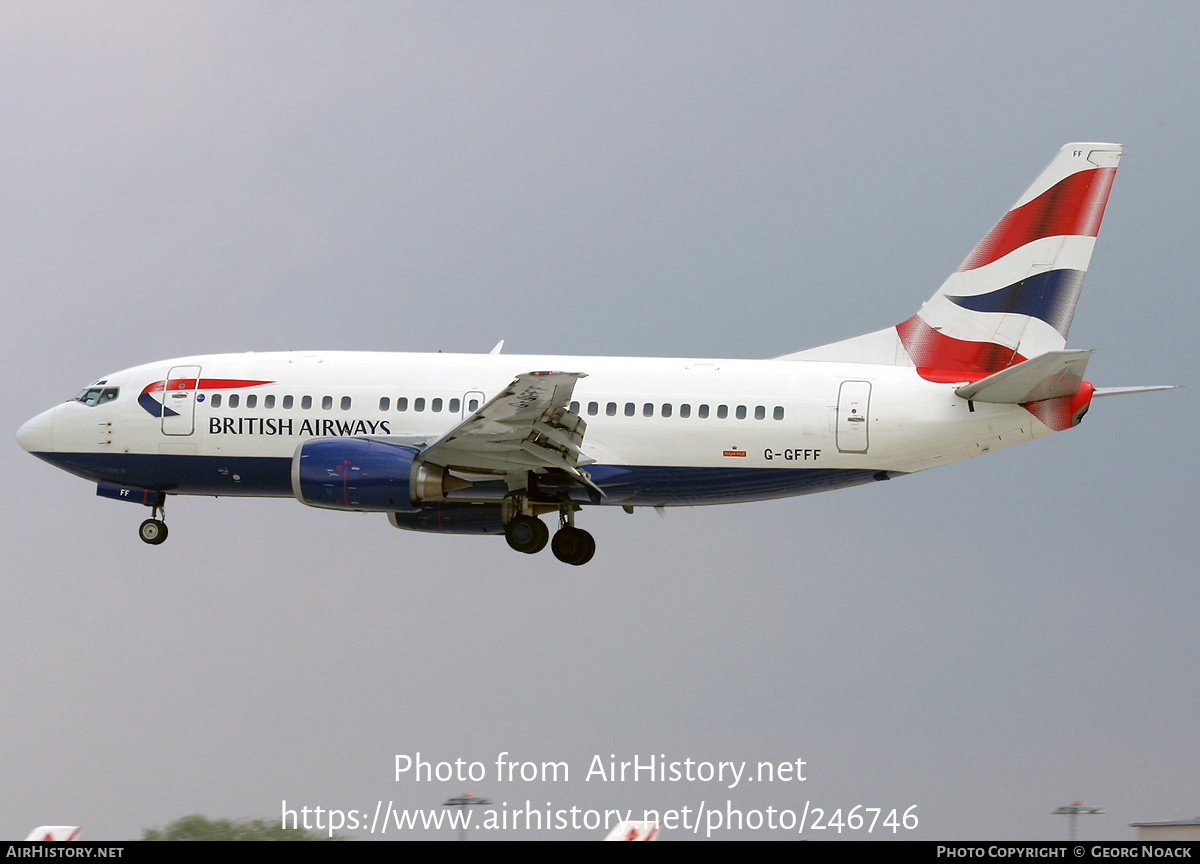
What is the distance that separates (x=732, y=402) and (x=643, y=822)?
12.1 metres

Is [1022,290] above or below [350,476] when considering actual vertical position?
above

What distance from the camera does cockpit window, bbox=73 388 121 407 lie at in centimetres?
3800

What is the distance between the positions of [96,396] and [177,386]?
2454 millimetres

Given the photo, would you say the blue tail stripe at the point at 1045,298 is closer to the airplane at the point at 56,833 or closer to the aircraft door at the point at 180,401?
the aircraft door at the point at 180,401

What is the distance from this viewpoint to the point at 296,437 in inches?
1425

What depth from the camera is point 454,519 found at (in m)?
38.4

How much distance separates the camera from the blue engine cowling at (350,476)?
110ft

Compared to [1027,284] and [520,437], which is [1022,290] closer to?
[1027,284]

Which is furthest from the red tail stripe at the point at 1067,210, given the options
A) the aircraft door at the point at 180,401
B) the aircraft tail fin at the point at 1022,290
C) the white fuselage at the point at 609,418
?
the aircraft door at the point at 180,401

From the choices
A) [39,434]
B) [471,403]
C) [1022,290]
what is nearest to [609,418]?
[471,403]

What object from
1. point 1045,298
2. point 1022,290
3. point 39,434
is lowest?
point 39,434

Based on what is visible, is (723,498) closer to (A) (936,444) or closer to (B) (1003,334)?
(A) (936,444)

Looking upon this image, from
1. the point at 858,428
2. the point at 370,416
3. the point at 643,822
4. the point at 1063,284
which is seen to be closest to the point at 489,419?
the point at 370,416
